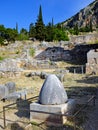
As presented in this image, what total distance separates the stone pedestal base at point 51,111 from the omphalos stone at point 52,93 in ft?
0.56

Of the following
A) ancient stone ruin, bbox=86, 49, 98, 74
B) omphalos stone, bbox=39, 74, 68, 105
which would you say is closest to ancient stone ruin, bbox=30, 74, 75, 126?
omphalos stone, bbox=39, 74, 68, 105

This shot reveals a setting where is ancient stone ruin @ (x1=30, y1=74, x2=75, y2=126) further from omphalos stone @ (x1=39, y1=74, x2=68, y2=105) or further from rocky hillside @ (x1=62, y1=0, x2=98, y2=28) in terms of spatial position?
rocky hillside @ (x1=62, y1=0, x2=98, y2=28)

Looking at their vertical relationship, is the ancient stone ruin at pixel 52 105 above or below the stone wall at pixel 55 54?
below

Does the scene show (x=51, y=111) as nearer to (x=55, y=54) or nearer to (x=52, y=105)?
(x=52, y=105)

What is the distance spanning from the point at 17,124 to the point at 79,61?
23488 millimetres

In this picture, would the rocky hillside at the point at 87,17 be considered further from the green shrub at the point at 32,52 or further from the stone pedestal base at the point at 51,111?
the stone pedestal base at the point at 51,111

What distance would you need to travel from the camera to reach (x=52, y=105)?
7.81 meters

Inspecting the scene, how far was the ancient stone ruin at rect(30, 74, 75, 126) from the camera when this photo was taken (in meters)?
7.55

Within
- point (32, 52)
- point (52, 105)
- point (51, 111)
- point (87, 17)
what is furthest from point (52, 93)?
point (87, 17)

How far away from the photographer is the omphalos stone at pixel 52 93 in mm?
7887

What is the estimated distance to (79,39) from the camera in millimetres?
43188

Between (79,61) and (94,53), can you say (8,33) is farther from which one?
(94,53)

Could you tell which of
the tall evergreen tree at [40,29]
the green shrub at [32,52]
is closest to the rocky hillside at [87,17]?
the tall evergreen tree at [40,29]

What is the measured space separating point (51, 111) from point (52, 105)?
0.83 ft
